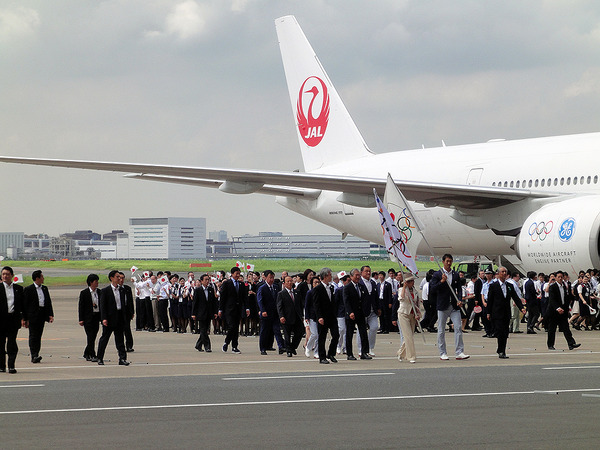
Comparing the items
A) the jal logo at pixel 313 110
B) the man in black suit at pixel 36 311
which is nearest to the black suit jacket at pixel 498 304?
the man in black suit at pixel 36 311

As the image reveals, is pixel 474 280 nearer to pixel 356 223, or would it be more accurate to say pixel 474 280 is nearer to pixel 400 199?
pixel 400 199

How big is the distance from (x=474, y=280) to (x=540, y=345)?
17.5 feet

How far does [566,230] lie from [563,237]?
0.61 feet

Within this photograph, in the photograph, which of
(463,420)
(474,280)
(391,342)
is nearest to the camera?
(463,420)

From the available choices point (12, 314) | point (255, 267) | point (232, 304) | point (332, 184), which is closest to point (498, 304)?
point (232, 304)

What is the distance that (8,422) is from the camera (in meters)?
9.84

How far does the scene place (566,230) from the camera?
23234 millimetres

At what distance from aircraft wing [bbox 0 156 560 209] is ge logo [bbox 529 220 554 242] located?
141 centimetres

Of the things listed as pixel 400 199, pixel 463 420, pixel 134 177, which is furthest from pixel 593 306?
pixel 463 420

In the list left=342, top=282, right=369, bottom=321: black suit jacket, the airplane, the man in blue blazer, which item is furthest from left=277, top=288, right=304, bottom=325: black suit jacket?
the airplane

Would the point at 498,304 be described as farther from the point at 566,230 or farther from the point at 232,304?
the point at 566,230

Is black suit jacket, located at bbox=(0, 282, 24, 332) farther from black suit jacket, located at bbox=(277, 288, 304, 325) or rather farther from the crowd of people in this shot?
black suit jacket, located at bbox=(277, 288, 304, 325)

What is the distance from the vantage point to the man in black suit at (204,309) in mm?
19953

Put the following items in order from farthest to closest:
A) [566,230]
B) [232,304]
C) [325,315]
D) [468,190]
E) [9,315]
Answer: [468,190] → [566,230] → [232,304] → [325,315] → [9,315]
